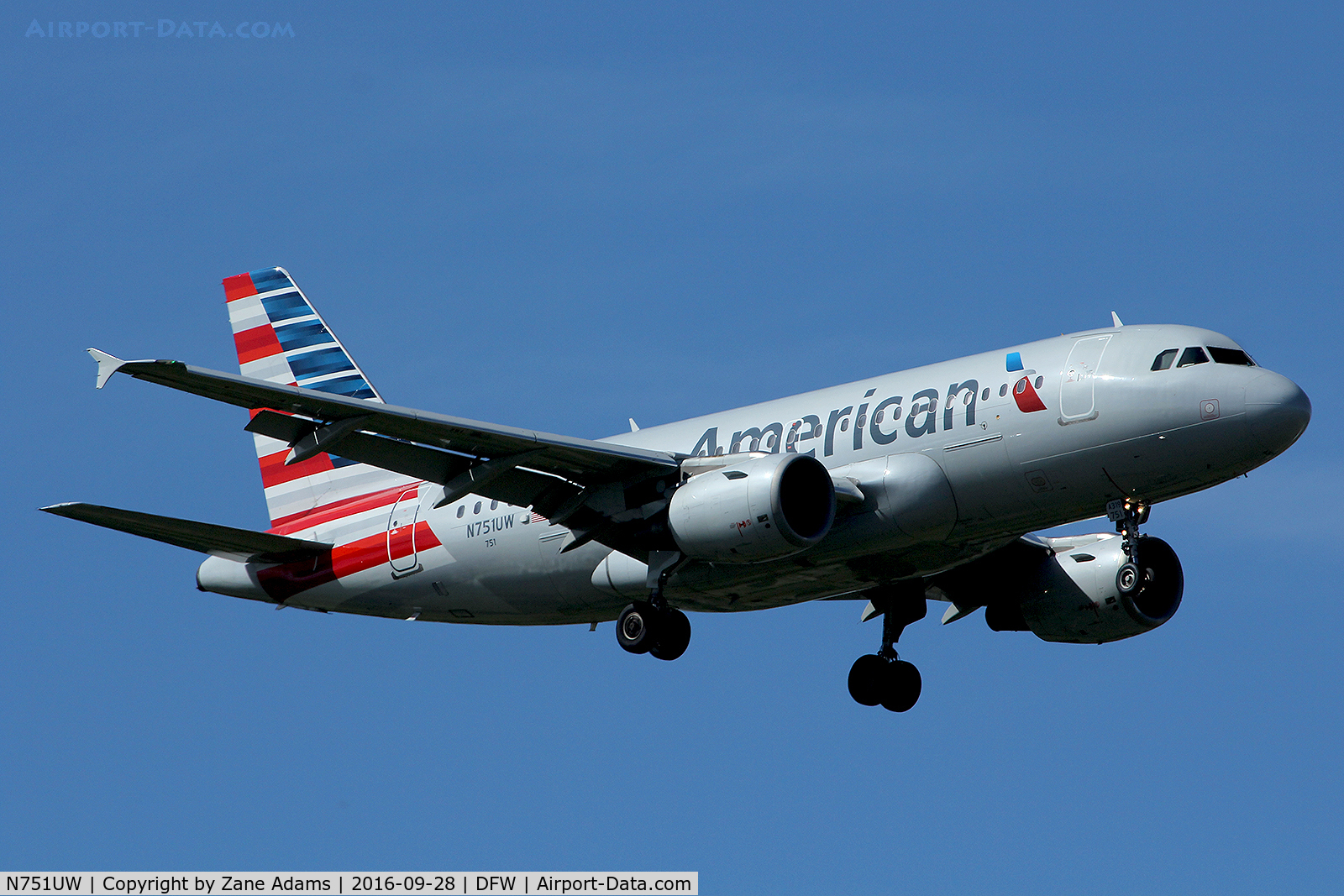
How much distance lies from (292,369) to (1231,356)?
22.1 metres

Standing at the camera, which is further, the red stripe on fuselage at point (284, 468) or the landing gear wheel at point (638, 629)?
the red stripe on fuselage at point (284, 468)

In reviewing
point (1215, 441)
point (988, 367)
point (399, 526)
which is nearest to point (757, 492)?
point (988, 367)

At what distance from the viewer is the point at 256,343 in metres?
41.3

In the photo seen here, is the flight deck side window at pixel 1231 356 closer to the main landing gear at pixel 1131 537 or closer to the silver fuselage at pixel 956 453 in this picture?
the silver fuselage at pixel 956 453

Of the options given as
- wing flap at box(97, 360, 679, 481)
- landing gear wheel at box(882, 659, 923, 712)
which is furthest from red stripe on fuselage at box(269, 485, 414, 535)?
landing gear wheel at box(882, 659, 923, 712)

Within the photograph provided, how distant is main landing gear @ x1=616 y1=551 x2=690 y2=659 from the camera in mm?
31109

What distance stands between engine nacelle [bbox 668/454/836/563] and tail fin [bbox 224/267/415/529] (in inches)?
386

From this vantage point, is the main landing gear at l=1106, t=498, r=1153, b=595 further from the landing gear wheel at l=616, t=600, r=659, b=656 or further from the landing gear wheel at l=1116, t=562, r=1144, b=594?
the landing gear wheel at l=616, t=600, r=659, b=656

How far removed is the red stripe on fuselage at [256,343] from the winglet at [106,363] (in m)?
16.1

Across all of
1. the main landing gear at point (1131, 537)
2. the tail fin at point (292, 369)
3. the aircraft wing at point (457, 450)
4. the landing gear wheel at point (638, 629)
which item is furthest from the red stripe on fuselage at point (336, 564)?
the main landing gear at point (1131, 537)

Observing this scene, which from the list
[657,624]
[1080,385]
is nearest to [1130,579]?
[1080,385]

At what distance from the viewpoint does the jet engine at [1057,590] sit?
1366 inches

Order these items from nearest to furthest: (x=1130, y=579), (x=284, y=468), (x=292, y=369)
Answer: (x=1130, y=579) < (x=284, y=468) < (x=292, y=369)

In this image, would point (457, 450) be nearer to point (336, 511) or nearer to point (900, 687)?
point (336, 511)
